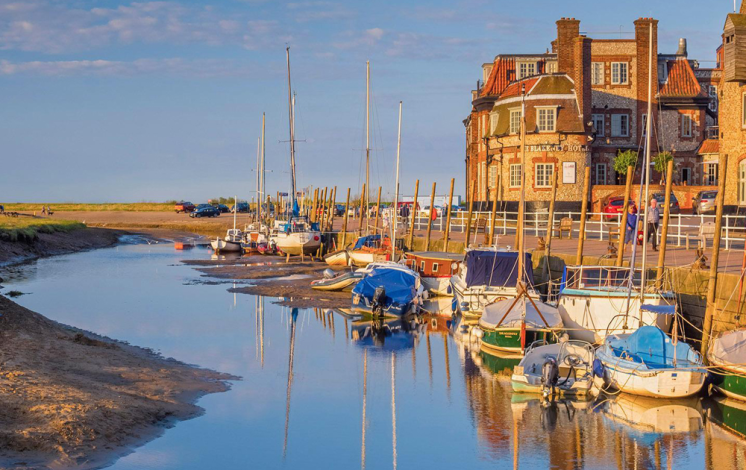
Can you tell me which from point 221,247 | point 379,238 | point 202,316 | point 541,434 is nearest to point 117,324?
point 202,316

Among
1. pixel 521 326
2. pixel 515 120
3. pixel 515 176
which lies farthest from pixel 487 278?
pixel 515 120

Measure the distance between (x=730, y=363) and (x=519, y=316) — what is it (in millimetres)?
7725

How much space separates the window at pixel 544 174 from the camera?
6241 cm

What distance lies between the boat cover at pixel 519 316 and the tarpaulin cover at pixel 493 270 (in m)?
→ 3.19

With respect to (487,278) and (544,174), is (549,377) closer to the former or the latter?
(487,278)

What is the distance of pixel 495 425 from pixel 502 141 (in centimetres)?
4776

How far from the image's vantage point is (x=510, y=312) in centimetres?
2680

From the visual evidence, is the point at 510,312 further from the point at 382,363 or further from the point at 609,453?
the point at 609,453

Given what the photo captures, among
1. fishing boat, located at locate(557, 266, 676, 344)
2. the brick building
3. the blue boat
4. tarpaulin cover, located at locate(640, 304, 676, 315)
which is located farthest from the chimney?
tarpaulin cover, located at locate(640, 304, 676, 315)

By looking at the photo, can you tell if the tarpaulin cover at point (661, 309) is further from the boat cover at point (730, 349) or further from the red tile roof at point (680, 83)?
the red tile roof at point (680, 83)

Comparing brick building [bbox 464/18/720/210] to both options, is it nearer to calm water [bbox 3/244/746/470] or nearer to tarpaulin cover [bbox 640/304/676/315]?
calm water [bbox 3/244/746/470]

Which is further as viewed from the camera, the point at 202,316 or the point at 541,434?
the point at 202,316

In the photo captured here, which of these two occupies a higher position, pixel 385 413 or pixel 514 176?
pixel 514 176

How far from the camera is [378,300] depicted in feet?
111
